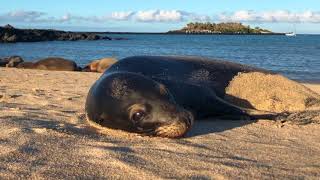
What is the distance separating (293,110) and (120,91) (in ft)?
10.3

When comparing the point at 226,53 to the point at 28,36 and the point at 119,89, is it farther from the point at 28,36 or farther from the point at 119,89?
the point at 28,36

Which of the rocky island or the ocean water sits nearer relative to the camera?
the ocean water

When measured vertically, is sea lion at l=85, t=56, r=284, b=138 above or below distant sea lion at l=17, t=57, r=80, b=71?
above

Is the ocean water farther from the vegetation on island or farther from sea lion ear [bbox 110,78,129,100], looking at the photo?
the vegetation on island

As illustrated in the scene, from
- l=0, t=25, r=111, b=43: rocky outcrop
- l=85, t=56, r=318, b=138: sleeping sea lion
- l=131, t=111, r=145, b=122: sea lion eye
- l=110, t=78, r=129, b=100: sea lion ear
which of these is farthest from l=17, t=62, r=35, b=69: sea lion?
l=0, t=25, r=111, b=43: rocky outcrop

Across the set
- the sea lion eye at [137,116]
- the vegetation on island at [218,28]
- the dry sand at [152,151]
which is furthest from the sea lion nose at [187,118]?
the vegetation on island at [218,28]

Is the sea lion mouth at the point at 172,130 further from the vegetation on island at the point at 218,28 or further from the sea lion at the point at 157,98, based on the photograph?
the vegetation on island at the point at 218,28

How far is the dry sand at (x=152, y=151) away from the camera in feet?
13.2

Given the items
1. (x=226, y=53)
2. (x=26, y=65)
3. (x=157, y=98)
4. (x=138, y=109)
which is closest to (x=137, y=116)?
(x=138, y=109)

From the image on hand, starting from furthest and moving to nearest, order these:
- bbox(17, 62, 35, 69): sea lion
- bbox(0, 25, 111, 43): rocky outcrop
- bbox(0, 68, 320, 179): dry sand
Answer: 1. bbox(0, 25, 111, 43): rocky outcrop
2. bbox(17, 62, 35, 69): sea lion
3. bbox(0, 68, 320, 179): dry sand

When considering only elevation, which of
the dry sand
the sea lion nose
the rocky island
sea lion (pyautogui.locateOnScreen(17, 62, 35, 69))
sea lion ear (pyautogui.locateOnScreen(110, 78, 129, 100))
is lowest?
the rocky island

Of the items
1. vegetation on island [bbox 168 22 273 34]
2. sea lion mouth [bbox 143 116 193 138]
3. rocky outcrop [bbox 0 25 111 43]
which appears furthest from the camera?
vegetation on island [bbox 168 22 273 34]

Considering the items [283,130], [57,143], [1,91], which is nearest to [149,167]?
[57,143]

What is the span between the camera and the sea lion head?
5.22 m
